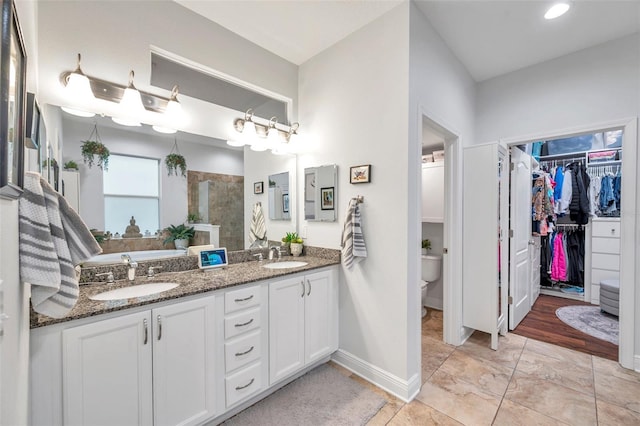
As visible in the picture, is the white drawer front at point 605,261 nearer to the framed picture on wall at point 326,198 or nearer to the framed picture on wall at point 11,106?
the framed picture on wall at point 326,198

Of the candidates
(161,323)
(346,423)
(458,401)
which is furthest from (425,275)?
(161,323)

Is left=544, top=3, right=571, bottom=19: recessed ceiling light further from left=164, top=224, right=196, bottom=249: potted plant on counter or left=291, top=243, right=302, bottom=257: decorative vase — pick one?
left=164, top=224, right=196, bottom=249: potted plant on counter

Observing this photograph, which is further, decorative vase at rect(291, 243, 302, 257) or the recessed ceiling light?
decorative vase at rect(291, 243, 302, 257)

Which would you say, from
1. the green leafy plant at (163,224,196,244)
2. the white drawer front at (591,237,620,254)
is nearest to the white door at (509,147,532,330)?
the white drawer front at (591,237,620,254)

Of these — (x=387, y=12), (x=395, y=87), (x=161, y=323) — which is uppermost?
(x=387, y=12)

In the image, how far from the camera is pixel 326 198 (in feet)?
8.36

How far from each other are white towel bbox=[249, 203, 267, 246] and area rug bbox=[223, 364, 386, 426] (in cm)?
126

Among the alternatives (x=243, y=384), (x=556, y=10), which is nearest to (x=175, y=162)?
(x=243, y=384)

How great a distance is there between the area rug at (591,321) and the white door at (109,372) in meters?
4.04

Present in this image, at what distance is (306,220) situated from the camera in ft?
9.07

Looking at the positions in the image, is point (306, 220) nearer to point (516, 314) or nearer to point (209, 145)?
point (209, 145)

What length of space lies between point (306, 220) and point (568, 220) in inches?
169

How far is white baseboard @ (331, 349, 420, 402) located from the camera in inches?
77.9

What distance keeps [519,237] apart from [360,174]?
217 cm
